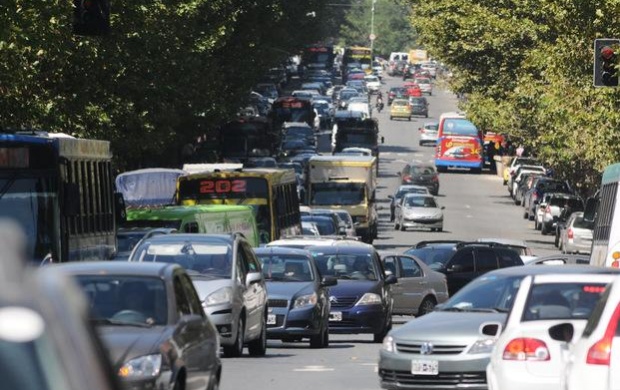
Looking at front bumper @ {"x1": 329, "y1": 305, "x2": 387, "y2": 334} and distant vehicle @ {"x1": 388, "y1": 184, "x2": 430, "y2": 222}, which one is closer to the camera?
front bumper @ {"x1": 329, "y1": 305, "x2": 387, "y2": 334}

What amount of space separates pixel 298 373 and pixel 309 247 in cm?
955

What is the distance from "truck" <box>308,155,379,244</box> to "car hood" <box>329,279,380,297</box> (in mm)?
30753

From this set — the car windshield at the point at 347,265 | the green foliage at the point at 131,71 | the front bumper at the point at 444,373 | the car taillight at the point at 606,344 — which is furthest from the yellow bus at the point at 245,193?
the car taillight at the point at 606,344

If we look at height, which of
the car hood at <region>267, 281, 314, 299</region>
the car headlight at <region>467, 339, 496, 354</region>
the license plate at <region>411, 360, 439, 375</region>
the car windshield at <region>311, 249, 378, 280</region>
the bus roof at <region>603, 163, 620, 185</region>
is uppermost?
the bus roof at <region>603, 163, 620, 185</region>

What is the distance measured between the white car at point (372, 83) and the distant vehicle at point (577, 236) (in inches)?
3784

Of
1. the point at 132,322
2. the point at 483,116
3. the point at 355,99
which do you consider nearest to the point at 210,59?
the point at 483,116

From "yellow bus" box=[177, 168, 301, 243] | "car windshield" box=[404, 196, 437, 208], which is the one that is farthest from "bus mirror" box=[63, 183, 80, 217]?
"car windshield" box=[404, 196, 437, 208]

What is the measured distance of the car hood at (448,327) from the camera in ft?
53.2

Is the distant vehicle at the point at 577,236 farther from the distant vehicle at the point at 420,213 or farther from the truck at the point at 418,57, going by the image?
the truck at the point at 418,57

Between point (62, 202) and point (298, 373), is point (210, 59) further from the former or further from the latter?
point (298, 373)

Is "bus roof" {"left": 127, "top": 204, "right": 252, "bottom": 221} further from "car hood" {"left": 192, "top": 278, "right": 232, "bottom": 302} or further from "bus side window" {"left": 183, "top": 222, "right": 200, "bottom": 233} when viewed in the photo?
"car hood" {"left": 192, "top": 278, "right": 232, "bottom": 302}

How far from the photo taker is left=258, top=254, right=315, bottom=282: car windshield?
2377 cm

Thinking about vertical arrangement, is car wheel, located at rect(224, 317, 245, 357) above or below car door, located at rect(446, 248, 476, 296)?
above

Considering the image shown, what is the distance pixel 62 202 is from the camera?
21578 mm
